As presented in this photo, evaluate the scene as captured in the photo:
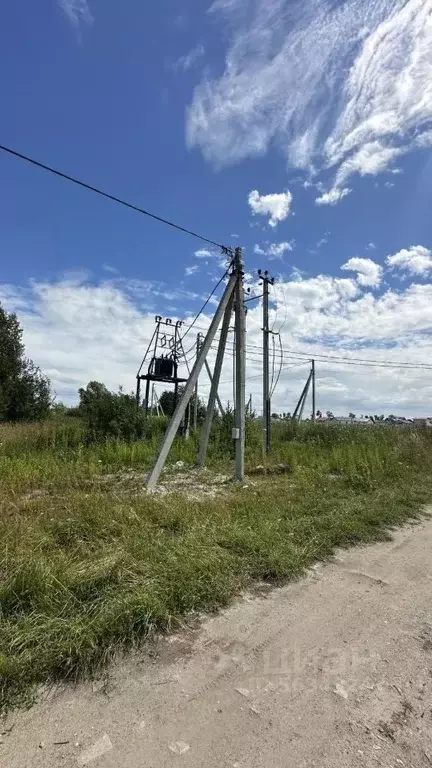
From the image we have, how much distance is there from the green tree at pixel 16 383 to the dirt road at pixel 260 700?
24962 mm

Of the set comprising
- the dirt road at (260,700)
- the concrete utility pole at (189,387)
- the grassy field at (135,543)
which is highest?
the concrete utility pole at (189,387)

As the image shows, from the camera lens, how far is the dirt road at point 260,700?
1798 mm

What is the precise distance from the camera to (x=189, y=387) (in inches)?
304

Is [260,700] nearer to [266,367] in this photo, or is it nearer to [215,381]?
[215,381]

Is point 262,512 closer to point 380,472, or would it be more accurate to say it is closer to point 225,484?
point 225,484

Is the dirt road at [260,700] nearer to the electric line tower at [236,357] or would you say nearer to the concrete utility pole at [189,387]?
the concrete utility pole at [189,387]

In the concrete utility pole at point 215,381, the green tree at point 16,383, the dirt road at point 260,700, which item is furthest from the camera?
the green tree at point 16,383

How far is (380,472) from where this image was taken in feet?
26.5

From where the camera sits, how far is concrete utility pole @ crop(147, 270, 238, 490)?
7016mm

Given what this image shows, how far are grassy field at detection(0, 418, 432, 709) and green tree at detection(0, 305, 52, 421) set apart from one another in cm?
1849

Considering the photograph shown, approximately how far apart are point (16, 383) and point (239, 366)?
21.7 m

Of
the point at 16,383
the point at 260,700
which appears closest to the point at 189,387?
the point at 260,700

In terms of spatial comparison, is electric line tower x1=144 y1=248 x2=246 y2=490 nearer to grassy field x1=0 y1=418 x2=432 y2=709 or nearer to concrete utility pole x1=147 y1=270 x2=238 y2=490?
concrete utility pole x1=147 y1=270 x2=238 y2=490


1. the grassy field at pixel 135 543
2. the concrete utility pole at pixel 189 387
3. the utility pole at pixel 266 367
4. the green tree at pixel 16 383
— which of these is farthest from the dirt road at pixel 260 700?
the green tree at pixel 16 383
